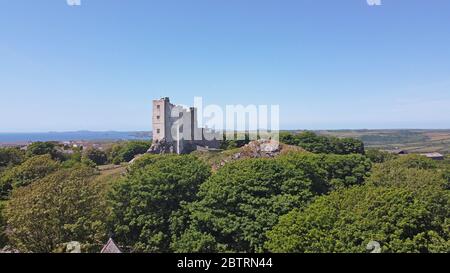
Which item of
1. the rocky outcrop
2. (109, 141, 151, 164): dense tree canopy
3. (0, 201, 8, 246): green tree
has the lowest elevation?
(0, 201, 8, 246): green tree

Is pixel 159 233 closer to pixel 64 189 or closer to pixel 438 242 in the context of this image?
pixel 64 189

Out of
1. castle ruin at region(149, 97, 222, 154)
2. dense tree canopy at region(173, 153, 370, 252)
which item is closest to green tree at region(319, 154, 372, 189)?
dense tree canopy at region(173, 153, 370, 252)

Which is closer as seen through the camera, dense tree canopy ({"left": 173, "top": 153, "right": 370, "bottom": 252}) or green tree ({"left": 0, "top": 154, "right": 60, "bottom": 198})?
dense tree canopy ({"left": 173, "top": 153, "right": 370, "bottom": 252})

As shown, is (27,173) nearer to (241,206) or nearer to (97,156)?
(241,206)

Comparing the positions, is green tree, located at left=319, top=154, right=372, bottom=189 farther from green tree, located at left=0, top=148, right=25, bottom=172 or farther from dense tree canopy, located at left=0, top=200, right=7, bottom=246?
green tree, located at left=0, top=148, right=25, bottom=172

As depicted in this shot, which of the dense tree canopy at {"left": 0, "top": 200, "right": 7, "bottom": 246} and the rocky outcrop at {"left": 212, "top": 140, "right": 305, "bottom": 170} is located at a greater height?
the rocky outcrop at {"left": 212, "top": 140, "right": 305, "bottom": 170}
